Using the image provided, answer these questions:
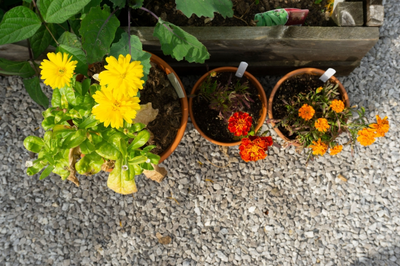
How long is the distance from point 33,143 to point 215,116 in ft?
3.16

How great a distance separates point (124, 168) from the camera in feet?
3.76

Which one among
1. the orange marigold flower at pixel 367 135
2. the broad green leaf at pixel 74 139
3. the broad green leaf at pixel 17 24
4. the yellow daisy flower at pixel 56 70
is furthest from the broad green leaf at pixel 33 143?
the orange marigold flower at pixel 367 135

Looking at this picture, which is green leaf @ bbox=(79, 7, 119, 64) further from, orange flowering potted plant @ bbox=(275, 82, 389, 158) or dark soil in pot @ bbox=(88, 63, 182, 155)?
orange flowering potted plant @ bbox=(275, 82, 389, 158)

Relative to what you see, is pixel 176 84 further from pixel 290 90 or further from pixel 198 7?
pixel 290 90

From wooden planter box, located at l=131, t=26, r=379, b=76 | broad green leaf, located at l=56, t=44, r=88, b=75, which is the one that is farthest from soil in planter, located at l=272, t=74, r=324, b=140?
broad green leaf, located at l=56, t=44, r=88, b=75

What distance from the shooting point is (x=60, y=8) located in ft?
3.63

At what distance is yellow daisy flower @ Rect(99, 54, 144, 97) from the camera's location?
991 millimetres

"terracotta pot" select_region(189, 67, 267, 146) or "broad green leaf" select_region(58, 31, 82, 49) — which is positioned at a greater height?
"broad green leaf" select_region(58, 31, 82, 49)

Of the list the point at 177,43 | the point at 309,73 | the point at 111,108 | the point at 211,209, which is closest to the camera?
the point at 111,108

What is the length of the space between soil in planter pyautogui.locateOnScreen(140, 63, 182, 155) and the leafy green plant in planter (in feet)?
0.76

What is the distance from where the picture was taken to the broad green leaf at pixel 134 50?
1269 mm

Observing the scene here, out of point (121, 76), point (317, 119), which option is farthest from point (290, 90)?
point (121, 76)

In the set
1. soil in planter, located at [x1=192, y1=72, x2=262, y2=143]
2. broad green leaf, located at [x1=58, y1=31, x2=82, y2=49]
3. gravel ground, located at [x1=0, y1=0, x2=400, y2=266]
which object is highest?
broad green leaf, located at [x1=58, y1=31, x2=82, y2=49]

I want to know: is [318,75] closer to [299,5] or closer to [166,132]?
[299,5]
